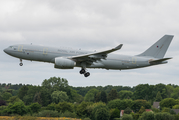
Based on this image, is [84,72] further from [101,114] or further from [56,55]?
[101,114]

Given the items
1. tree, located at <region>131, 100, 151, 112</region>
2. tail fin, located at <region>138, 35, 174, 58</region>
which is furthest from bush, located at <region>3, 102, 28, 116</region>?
tree, located at <region>131, 100, 151, 112</region>

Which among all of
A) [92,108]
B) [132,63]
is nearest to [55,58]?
[132,63]

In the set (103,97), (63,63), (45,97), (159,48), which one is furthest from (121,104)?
(63,63)

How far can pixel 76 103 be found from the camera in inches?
5866

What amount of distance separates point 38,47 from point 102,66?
12.5m

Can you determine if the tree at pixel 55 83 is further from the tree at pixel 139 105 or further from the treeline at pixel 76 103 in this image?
the tree at pixel 139 105

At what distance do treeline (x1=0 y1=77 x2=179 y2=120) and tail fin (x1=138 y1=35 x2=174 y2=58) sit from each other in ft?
137

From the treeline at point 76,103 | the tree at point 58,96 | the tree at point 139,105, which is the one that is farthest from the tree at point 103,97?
the tree at point 58,96

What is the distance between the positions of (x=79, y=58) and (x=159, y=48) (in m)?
18.5

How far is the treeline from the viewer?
93.4 metres

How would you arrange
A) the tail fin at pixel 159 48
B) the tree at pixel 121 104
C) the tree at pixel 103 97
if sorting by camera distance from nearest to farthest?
the tail fin at pixel 159 48 → the tree at pixel 121 104 → the tree at pixel 103 97

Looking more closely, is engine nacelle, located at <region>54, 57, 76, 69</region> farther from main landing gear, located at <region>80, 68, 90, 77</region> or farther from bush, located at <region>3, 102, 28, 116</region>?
bush, located at <region>3, 102, 28, 116</region>

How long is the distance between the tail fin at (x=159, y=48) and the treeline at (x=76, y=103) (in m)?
41.8

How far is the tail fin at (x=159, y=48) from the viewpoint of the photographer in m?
52.8
